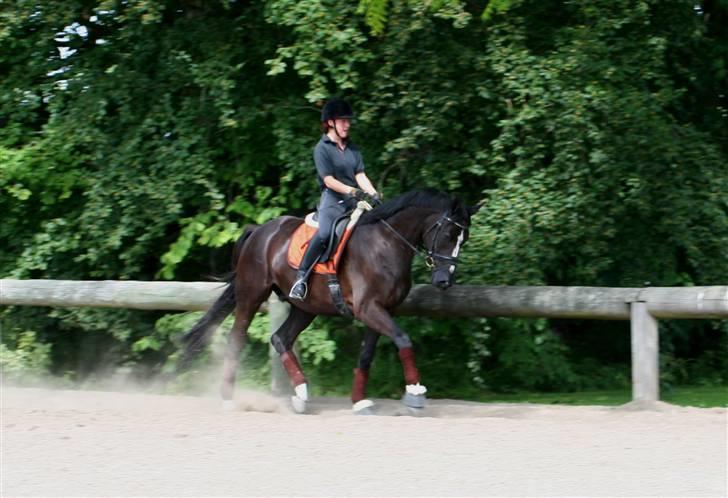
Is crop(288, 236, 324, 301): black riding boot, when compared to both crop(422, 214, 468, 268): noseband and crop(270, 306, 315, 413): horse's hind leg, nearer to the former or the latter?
crop(270, 306, 315, 413): horse's hind leg

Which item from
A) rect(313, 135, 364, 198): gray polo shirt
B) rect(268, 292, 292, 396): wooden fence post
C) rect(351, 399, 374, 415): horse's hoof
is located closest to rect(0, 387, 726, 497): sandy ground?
rect(351, 399, 374, 415): horse's hoof

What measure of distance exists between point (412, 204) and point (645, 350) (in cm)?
228

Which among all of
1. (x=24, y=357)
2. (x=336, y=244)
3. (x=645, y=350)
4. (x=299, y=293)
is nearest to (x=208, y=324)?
(x=299, y=293)

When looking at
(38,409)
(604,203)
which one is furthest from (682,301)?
(38,409)

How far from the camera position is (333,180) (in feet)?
28.9

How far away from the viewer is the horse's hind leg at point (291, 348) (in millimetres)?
9000

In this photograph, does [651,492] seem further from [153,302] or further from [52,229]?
[52,229]

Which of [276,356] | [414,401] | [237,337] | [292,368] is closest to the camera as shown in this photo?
[414,401]

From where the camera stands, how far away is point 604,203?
10.1 m

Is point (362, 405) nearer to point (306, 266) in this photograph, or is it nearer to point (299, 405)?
point (299, 405)

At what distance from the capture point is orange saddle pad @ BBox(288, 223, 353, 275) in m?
8.92

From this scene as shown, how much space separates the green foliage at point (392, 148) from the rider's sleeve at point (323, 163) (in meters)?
1.32

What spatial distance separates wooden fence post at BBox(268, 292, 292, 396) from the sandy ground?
0.64 m

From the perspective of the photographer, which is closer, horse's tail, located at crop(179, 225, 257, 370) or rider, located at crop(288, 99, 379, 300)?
rider, located at crop(288, 99, 379, 300)
